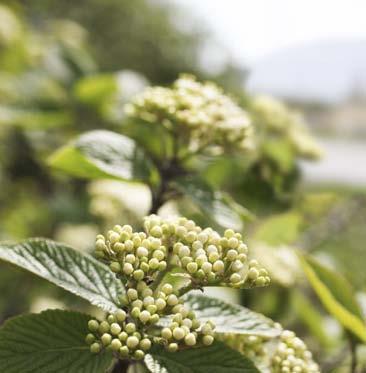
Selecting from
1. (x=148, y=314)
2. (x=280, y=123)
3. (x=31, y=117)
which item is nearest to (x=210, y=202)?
(x=148, y=314)

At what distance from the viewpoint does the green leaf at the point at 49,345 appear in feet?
2.51

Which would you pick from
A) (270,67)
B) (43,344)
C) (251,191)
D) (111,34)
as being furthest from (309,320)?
(270,67)

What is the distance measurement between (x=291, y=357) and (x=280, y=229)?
820mm

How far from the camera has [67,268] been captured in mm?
839

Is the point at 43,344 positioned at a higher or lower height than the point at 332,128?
lower

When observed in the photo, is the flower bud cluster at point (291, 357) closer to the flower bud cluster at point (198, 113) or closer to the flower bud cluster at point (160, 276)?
the flower bud cluster at point (160, 276)

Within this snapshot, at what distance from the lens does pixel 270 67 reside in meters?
32.4

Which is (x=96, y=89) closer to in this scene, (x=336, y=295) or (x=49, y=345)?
(x=336, y=295)

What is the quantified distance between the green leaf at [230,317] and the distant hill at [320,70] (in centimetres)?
2048

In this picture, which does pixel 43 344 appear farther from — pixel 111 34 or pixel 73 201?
pixel 111 34

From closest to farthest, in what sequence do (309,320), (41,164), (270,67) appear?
(309,320), (41,164), (270,67)

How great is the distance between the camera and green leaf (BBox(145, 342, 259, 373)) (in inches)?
31.0

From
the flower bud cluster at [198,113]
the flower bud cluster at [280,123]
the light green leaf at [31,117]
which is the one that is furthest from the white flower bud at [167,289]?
the light green leaf at [31,117]

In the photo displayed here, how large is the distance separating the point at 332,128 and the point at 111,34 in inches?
416
